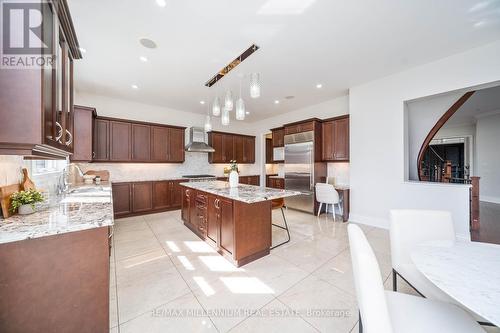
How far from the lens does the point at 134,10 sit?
202cm

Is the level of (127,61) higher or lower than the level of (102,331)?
higher

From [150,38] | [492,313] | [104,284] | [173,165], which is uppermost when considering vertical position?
[150,38]

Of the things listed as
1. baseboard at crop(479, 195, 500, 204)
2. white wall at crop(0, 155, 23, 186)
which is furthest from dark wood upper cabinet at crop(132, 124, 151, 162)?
baseboard at crop(479, 195, 500, 204)

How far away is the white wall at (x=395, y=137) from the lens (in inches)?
110

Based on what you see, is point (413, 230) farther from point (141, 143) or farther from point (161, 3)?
point (141, 143)

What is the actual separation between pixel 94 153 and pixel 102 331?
4012 millimetres

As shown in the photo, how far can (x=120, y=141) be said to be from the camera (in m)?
4.42

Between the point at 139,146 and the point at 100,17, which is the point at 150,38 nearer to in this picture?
the point at 100,17

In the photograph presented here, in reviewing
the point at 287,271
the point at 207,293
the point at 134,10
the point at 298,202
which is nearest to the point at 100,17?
the point at 134,10

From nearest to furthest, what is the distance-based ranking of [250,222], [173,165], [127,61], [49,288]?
[49,288] < [250,222] < [127,61] < [173,165]

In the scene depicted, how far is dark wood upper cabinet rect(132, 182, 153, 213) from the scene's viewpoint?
4.46 meters

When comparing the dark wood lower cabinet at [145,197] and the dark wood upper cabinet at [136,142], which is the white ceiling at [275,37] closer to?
the dark wood upper cabinet at [136,142]

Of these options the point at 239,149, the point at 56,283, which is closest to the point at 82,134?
the point at 56,283

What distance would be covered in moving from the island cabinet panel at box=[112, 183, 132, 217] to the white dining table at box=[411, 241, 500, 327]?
506cm
